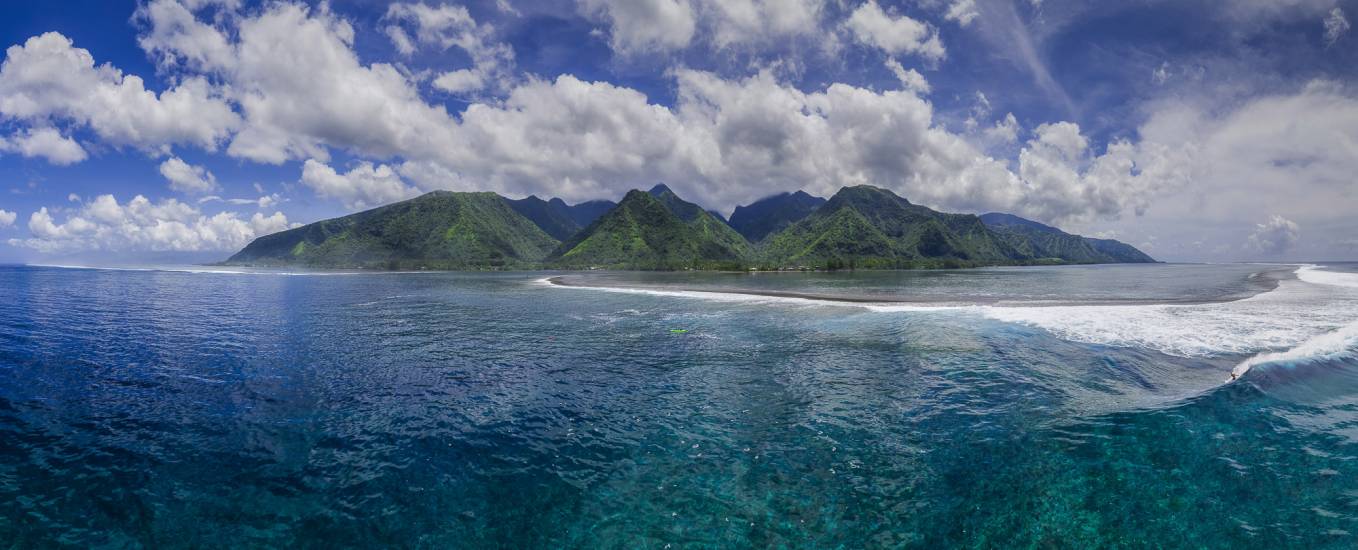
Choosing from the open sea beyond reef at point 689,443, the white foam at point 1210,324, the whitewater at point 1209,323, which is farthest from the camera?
the white foam at point 1210,324

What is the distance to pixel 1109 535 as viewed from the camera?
11.2 metres

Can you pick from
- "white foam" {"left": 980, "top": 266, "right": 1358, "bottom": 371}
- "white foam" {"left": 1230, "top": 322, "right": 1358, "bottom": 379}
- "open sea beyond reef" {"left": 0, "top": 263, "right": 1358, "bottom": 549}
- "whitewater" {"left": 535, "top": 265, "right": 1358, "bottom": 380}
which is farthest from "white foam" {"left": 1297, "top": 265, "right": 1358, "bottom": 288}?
"open sea beyond reef" {"left": 0, "top": 263, "right": 1358, "bottom": 549}

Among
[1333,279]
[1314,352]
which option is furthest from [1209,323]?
[1333,279]

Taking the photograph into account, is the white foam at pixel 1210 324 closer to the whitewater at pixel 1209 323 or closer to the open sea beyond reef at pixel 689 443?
the whitewater at pixel 1209 323

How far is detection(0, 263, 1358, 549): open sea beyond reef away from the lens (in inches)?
465

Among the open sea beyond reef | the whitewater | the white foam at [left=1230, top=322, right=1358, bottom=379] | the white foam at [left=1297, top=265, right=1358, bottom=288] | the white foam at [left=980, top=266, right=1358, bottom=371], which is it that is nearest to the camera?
the open sea beyond reef

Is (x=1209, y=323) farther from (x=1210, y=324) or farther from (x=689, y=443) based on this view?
(x=689, y=443)

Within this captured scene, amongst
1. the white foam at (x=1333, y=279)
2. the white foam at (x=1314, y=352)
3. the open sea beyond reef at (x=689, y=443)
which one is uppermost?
the white foam at (x=1333, y=279)

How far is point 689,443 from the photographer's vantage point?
652 inches

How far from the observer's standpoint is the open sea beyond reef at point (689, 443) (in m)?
11.8

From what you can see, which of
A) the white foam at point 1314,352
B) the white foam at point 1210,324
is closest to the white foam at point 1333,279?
the white foam at point 1210,324

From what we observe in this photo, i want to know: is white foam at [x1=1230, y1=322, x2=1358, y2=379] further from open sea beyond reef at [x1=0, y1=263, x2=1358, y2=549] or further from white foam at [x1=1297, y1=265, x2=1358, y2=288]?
white foam at [x1=1297, y1=265, x2=1358, y2=288]

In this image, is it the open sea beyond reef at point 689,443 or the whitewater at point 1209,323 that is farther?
the whitewater at point 1209,323

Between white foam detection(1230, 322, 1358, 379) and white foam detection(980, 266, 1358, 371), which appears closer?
white foam detection(1230, 322, 1358, 379)
